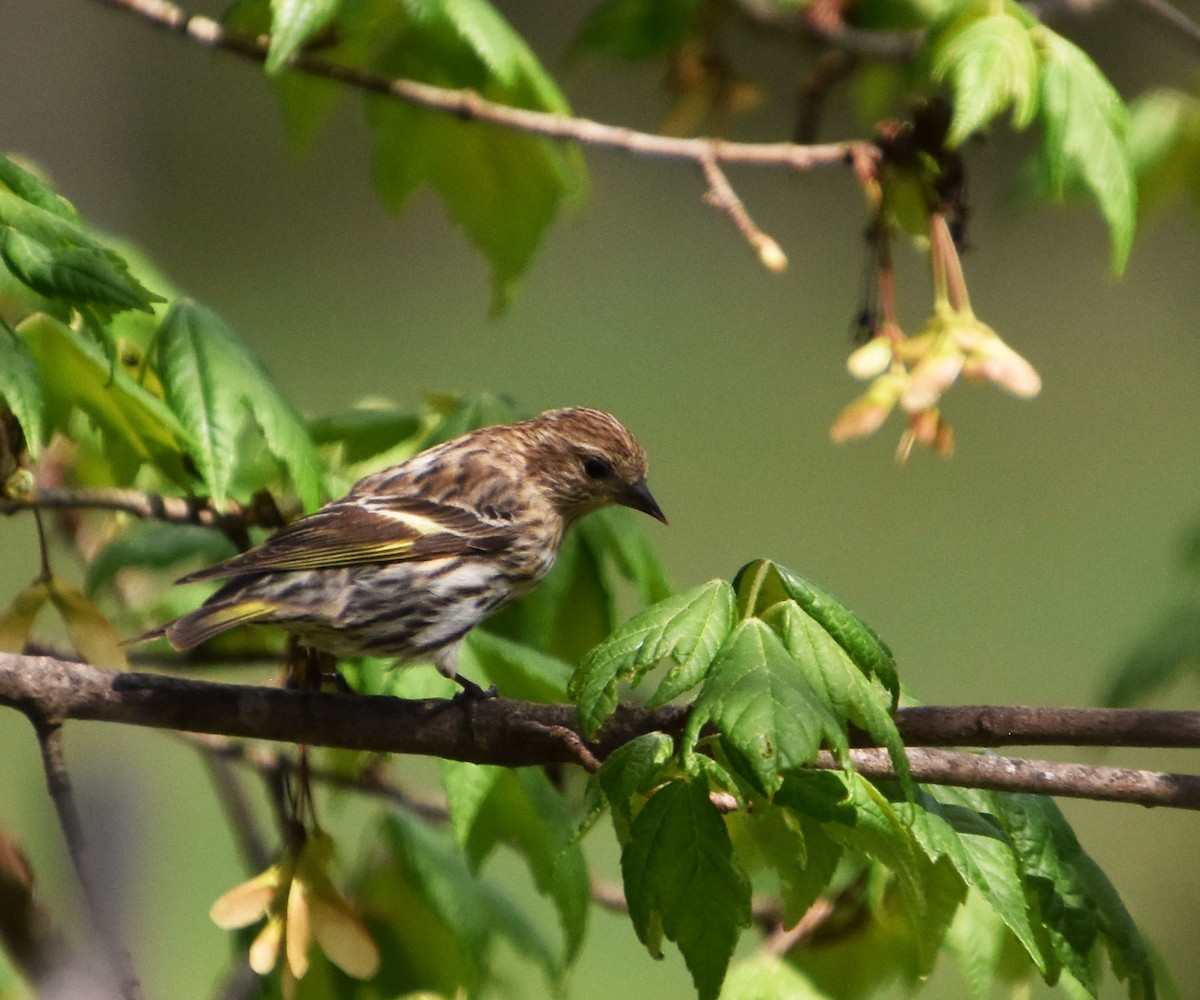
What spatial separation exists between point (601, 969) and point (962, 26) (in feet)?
16.4

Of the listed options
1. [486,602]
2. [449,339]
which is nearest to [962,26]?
[486,602]

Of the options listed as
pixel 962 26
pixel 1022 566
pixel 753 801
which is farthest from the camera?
pixel 1022 566

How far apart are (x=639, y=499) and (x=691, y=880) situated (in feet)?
4.70

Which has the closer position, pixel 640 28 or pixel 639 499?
pixel 639 499

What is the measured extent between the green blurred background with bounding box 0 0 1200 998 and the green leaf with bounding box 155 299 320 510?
488cm

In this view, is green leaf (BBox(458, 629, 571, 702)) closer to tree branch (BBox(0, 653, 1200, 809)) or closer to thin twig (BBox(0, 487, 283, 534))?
tree branch (BBox(0, 653, 1200, 809))

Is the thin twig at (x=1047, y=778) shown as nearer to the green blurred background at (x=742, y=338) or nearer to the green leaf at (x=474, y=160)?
the green leaf at (x=474, y=160)

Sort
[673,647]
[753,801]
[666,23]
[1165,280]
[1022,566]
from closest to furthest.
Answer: [673,647] < [753,801] < [666,23] < [1022,566] < [1165,280]

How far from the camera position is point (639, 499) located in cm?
314

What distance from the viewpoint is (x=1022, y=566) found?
1020 centimetres

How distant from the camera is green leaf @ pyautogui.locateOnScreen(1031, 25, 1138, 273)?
264 centimetres

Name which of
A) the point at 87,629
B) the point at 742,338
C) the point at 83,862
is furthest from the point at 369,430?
the point at 742,338

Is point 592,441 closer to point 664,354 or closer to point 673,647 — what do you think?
point 673,647

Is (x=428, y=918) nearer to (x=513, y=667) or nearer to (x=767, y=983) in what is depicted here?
(x=513, y=667)
